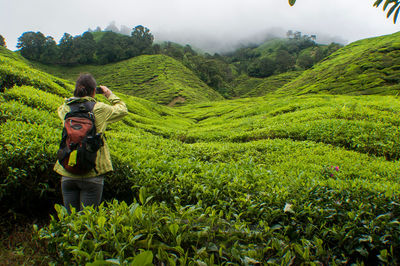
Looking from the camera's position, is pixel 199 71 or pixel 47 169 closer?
pixel 47 169

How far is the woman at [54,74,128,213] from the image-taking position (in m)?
2.62

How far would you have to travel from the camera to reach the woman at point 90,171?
262cm

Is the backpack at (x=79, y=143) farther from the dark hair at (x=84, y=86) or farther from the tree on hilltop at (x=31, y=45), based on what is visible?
the tree on hilltop at (x=31, y=45)

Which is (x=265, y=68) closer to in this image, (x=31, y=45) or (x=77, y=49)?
(x=77, y=49)

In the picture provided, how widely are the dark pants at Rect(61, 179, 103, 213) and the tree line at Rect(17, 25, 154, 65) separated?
7539 cm

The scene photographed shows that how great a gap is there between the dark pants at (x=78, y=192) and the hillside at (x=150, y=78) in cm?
3972

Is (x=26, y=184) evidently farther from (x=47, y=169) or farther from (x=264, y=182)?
(x=264, y=182)

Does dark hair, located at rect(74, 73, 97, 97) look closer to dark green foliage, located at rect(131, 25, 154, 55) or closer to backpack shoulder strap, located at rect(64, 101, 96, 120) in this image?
backpack shoulder strap, located at rect(64, 101, 96, 120)

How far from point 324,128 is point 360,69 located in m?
27.6

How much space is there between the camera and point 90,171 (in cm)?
264

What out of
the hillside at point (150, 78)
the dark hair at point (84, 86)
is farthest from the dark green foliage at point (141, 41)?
the dark hair at point (84, 86)

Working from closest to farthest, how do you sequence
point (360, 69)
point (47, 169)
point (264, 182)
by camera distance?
point (264, 182)
point (47, 169)
point (360, 69)

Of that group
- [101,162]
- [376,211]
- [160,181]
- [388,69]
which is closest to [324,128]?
[376,211]

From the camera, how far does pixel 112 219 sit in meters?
1.83
